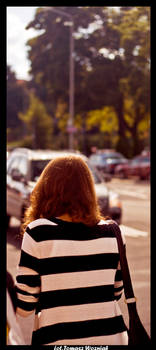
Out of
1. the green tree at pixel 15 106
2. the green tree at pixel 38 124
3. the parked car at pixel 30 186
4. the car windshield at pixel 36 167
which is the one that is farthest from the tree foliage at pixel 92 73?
the green tree at pixel 15 106

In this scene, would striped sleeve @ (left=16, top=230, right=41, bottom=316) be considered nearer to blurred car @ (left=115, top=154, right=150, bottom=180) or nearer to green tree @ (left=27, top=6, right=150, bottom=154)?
green tree @ (left=27, top=6, right=150, bottom=154)

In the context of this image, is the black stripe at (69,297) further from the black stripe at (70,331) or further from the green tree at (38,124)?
the green tree at (38,124)

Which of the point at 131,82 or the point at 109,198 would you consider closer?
the point at 109,198

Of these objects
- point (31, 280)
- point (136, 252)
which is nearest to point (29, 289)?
point (31, 280)

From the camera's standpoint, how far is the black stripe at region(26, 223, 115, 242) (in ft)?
6.68

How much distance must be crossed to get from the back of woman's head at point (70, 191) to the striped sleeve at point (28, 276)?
162mm

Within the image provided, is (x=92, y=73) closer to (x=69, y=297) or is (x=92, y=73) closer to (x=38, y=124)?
(x=38, y=124)

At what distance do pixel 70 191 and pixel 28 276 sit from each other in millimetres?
345

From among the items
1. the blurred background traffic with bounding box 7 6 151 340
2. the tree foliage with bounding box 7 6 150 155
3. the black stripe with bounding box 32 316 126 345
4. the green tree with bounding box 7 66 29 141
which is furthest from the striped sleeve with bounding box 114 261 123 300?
the green tree with bounding box 7 66 29 141

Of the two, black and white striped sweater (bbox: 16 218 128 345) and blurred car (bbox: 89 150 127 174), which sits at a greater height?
black and white striped sweater (bbox: 16 218 128 345)

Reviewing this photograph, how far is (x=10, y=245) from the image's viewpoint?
9.21 meters
